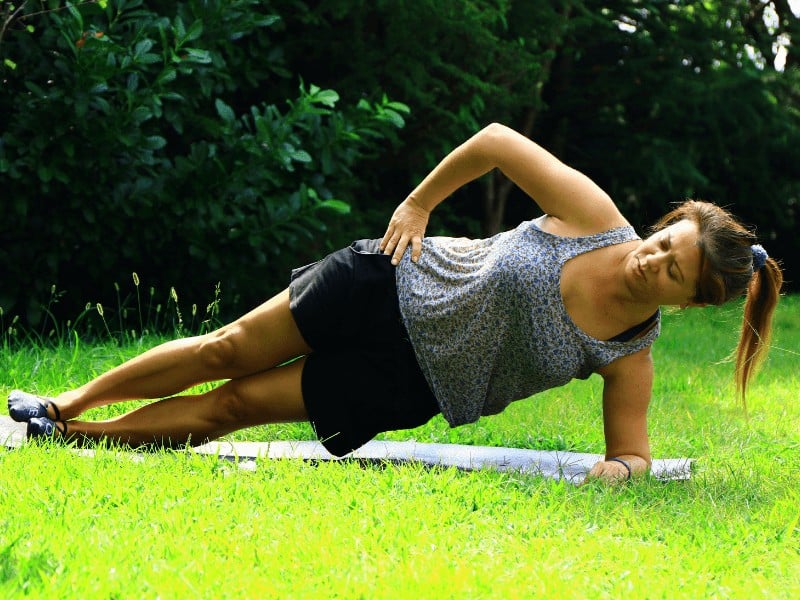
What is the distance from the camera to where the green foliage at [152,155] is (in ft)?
20.0

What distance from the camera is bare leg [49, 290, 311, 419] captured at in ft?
12.3

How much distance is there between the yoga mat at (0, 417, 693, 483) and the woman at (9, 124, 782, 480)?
4.9 inches

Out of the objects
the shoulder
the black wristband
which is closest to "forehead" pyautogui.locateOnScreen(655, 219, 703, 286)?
the shoulder

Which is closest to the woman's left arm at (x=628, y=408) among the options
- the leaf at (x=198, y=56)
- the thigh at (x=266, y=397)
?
the thigh at (x=266, y=397)

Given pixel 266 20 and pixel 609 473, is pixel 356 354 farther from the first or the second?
pixel 266 20

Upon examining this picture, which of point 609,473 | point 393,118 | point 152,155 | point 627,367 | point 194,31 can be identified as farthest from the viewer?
point 393,118

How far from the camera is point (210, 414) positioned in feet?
12.8

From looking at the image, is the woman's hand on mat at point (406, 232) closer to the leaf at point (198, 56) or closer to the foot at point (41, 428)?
the foot at point (41, 428)

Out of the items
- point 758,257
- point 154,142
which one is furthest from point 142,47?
point 758,257

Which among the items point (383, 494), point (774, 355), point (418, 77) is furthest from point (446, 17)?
point (383, 494)

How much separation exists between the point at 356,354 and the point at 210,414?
62 cm

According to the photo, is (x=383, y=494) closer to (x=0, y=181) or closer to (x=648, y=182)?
(x=0, y=181)

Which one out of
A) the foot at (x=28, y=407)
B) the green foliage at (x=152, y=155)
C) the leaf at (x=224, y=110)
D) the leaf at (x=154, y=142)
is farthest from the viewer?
the leaf at (x=224, y=110)

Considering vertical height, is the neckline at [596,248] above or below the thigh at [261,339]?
above
